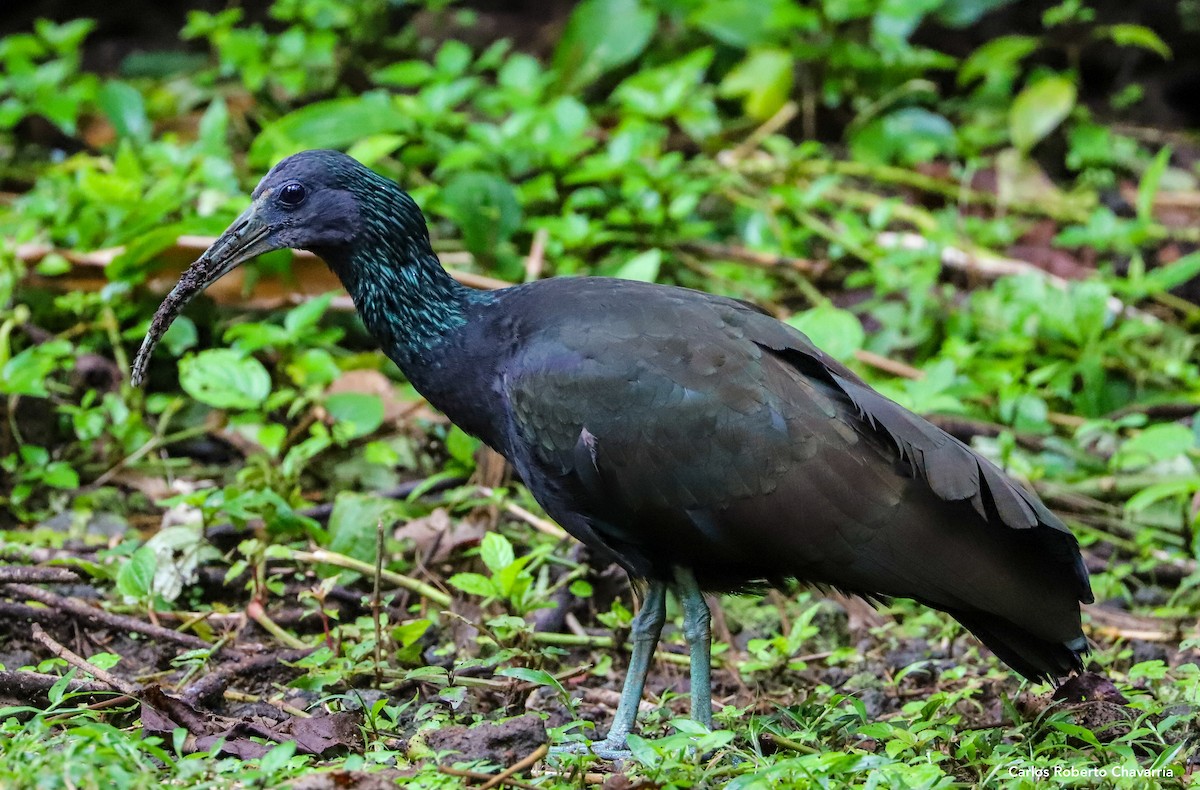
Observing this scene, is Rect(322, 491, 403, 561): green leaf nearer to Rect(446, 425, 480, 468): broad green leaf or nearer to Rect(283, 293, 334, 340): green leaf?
Rect(446, 425, 480, 468): broad green leaf

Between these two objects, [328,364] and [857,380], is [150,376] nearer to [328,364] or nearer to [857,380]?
[328,364]

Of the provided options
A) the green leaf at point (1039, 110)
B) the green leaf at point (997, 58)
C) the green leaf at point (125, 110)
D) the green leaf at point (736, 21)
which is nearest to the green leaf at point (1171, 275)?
the green leaf at point (1039, 110)

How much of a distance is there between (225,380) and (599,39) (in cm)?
479

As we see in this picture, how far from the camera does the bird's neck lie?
4.95m

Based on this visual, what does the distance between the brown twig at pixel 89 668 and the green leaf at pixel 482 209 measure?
3.35 meters

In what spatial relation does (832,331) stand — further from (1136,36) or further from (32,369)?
(1136,36)

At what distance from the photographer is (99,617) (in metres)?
5.08

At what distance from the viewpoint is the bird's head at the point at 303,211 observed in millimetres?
5016

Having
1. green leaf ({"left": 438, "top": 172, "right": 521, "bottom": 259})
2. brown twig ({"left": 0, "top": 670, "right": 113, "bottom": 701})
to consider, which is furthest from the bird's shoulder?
green leaf ({"left": 438, "top": 172, "right": 521, "bottom": 259})

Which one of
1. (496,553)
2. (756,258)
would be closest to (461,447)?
(496,553)

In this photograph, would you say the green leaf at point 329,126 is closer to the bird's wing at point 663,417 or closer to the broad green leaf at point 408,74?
the broad green leaf at point 408,74

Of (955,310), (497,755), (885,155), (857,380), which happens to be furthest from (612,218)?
(497,755)

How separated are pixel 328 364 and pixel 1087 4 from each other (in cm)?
678

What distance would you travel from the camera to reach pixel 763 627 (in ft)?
19.3
